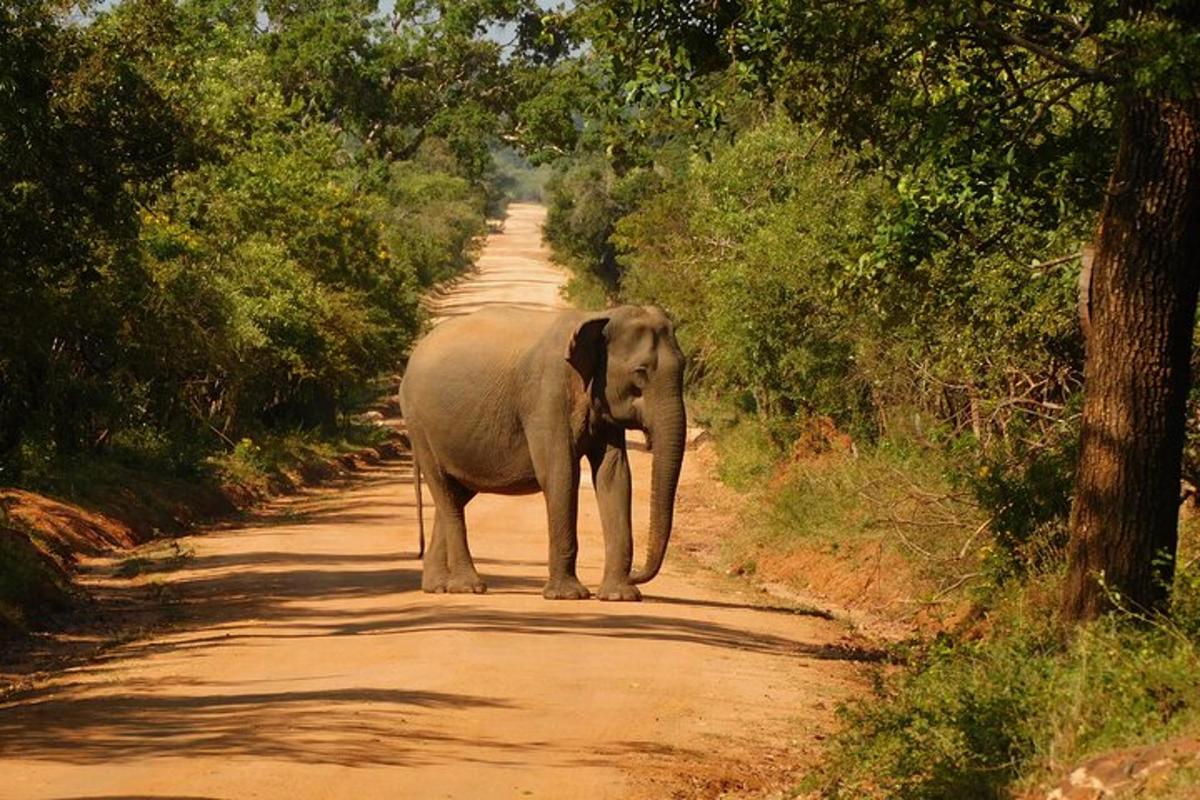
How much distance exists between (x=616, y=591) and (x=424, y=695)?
624 cm

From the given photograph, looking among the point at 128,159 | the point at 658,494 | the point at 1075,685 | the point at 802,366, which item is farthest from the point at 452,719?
the point at 802,366

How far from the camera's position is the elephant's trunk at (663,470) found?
18938mm

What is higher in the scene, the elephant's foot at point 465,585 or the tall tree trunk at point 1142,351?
the tall tree trunk at point 1142,351

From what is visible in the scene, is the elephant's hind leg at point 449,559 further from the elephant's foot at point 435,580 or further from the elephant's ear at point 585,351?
the elephant's ear at point 585,351

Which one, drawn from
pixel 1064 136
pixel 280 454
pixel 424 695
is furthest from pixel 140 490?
pixel 1064 136

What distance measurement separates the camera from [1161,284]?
40.4 feet

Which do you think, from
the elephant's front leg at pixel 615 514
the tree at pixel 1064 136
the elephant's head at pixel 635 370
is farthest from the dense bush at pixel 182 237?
the tree at pixel 1064 136

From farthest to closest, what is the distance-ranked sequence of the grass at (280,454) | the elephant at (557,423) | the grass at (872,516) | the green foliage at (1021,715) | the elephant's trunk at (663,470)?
1. the grass at (280,454)
2. the elephant at (557,423)
3. the elephant's trunk at (663,470)
4. the grass at (872,516)
5. the green foliage at (1021,715)

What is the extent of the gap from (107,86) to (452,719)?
1043cm

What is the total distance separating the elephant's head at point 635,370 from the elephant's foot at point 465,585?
1.61m

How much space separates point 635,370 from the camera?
1947 centimetres

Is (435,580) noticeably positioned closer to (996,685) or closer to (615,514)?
(615,514)

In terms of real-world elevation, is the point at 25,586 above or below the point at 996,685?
below

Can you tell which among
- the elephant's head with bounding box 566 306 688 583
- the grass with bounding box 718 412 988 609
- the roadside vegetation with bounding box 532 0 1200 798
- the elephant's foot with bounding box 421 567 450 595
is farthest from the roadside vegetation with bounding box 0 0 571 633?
the grass with bounding box 718 412 988 609
